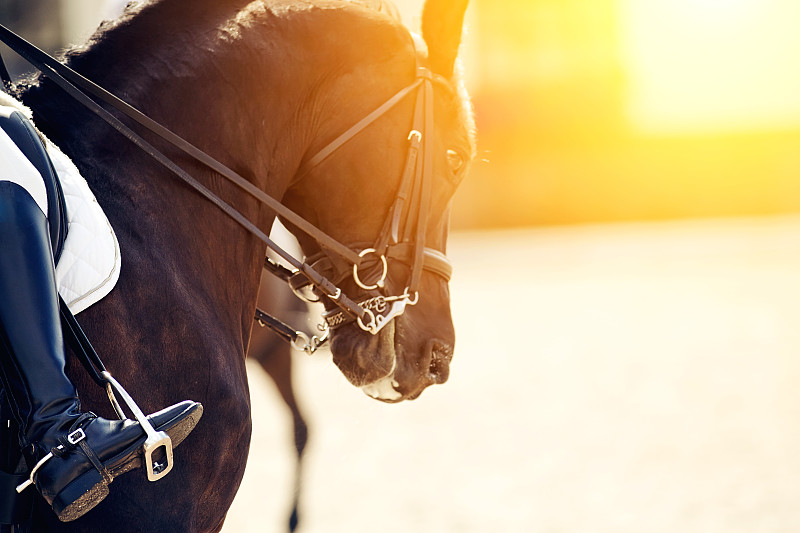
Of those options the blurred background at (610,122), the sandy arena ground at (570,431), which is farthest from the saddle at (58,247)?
the blurred background at (610,122)

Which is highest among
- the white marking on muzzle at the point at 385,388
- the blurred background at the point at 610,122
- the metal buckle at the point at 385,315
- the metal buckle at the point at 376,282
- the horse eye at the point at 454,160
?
the horse eye at the point at 454,160

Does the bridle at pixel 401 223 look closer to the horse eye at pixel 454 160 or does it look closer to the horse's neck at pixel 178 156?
the horse eye at pixel 454 160

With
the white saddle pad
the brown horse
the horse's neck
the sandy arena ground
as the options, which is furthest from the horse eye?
the sandy arena ground

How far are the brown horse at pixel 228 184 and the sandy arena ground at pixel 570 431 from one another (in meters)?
1.21

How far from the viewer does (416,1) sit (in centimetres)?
336

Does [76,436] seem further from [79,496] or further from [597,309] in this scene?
[597,309]

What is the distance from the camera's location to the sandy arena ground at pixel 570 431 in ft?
17.4

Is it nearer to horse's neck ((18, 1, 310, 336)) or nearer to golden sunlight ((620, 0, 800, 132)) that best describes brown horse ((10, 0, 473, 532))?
horse's neck ((18, 1, 310, 336))

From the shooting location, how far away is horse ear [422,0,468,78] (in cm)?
271

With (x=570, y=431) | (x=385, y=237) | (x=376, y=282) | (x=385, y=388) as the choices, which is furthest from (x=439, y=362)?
(x=570, y=431)

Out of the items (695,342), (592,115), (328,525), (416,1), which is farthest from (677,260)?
(416,1)

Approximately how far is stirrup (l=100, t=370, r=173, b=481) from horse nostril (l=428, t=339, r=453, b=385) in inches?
42.1

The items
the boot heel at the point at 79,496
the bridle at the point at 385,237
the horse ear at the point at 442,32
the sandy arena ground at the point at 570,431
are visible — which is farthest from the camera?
the sandy arena ground at the point at 570,431

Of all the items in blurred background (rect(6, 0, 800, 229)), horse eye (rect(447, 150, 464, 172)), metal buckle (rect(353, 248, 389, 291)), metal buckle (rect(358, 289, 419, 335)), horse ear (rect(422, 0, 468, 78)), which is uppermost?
horse ear (rect(422, 0, 468, 78))
